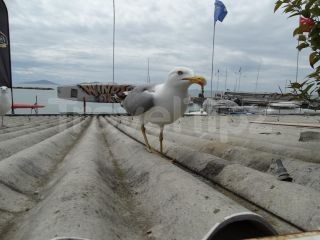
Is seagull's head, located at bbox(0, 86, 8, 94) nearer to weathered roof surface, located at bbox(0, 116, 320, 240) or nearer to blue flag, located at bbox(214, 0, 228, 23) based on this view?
weathered roof surface, located at bbox(0, 116, 320, 240)

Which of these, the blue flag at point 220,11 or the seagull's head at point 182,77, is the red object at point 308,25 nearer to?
the seagull's head at point 182,77

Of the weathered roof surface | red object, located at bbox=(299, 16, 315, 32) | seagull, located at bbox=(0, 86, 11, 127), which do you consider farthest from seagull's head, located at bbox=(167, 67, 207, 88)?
seagull, located at bbox=(0, 86, 11, 127)

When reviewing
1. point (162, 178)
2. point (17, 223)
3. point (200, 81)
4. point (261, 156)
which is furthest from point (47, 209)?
point (200, 81)

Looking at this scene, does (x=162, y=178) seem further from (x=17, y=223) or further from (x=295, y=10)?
(x=295, y=10)

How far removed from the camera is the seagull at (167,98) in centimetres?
376

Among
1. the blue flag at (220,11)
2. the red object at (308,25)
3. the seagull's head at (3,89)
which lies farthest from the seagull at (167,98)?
the blue flag at (220,11)

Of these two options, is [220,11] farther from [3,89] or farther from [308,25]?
[308,25]

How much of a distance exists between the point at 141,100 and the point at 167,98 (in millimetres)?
355

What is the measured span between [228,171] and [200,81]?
4.16ft

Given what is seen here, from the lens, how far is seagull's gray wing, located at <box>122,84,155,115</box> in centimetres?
402

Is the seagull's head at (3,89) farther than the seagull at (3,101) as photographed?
Yes

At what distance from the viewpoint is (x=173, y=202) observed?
1815 millimetres

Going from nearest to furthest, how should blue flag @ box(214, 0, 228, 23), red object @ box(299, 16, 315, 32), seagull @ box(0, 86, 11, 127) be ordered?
1. red object @ box(299, 16, 315, 32)
2. seagull @ box(0, 86, 11, 127)
3. blue flag @ box(214, 0, 228, 23)

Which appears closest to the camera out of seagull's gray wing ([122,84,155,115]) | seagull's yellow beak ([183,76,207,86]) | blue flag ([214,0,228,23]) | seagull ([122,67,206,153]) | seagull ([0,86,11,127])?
seagull's yellow beak ([183,76,207,86])
